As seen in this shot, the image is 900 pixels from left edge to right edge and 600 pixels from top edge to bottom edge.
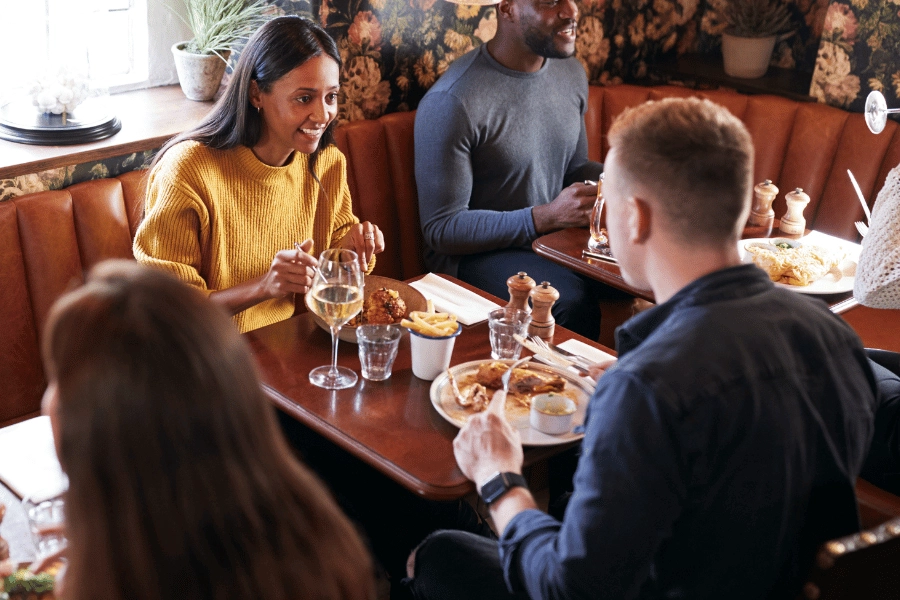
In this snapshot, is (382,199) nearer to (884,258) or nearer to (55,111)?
(55,111)

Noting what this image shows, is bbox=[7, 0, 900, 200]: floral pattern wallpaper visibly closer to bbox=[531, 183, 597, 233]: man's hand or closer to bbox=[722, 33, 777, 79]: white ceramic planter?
bbox=[722, 33, 777, 79]: white ceramic planter

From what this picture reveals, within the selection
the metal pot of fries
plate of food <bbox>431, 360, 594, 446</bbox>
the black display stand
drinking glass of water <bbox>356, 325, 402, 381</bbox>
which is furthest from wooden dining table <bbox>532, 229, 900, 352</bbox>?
the black display stand

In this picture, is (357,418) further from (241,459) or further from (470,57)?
(470,57)

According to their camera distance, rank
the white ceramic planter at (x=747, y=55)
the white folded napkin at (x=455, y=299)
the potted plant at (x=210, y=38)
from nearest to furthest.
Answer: the white folded napkin at (x=455, y=299) → the potted plant at (x=210, y=38) → the white ceramic planter at (x=747, y=55)

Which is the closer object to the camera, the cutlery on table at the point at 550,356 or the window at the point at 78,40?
the cutlery on table at the point at 550,356

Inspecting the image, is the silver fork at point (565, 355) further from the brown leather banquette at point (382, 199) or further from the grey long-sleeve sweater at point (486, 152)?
the brown leather banquette at point (382, 199)

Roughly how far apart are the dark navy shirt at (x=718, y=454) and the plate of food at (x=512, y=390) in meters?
0.44

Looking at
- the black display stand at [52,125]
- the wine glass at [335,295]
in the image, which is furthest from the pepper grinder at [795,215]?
the black display stand at [52,125]

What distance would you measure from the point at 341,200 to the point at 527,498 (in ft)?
4.34

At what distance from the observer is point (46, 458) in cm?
152

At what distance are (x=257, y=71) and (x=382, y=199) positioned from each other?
3.13 ft

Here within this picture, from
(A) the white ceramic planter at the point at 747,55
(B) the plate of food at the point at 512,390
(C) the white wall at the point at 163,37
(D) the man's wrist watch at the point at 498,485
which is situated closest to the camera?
(D) the man's wrist watch at the point at 498,485

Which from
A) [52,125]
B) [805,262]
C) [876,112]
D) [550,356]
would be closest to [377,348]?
[550,356]

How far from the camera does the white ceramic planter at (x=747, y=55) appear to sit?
3.87 meters
